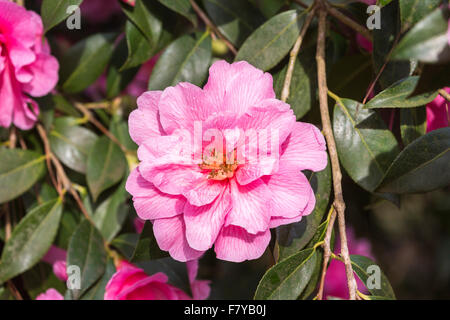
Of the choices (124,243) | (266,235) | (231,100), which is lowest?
(124,243)

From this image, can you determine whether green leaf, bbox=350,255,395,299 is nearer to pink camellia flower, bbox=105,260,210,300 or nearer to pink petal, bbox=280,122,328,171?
pink petal, bbox=280,122,328,171

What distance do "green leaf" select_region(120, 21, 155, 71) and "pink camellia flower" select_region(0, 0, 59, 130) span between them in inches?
6.3

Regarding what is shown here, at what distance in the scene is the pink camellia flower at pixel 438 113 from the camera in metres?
0.86

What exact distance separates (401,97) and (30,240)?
762 millimetres

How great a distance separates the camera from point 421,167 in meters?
0.76

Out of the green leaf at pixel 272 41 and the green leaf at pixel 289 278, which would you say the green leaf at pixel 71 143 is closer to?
the green leaf at pixel 272 41

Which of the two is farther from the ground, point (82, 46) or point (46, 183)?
point (82, 46)

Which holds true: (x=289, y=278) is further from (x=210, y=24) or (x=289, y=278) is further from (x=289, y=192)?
(x=210, y=24)

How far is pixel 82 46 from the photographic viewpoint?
3.92ft

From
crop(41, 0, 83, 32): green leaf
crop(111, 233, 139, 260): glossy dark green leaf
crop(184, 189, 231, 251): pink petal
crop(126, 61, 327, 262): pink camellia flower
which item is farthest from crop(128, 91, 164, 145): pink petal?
crop(111, 233, 139, 260): glossy dark green leaf

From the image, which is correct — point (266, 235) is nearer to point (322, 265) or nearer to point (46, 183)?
point (322, 265)

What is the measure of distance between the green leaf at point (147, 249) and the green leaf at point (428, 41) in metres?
0.49
